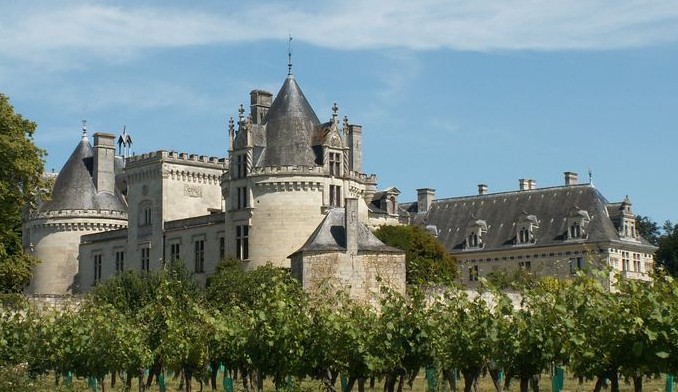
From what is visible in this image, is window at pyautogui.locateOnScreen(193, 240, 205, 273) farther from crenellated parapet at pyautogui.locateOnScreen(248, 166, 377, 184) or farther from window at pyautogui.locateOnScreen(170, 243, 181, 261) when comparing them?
crenellated parapet at pyautogui.locateOnScreen(248, 166, 377, 184)

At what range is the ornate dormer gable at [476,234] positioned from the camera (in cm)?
7281

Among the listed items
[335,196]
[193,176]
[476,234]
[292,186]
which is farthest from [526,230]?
[292,186]

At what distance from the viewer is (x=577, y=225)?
6825 cm

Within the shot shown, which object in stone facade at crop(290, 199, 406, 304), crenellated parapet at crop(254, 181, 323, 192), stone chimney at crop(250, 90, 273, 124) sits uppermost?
stone chimney at crop(250, 90, 273, 124)

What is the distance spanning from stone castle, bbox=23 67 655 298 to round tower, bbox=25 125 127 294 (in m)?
0.07

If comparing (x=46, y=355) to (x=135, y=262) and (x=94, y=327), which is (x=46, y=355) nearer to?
(x=94, y=327)

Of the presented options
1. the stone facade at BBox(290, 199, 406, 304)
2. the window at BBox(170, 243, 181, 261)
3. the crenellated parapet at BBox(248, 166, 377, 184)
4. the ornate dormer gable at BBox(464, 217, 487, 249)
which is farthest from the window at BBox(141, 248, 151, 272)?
the ornate dormer gable at BBox(464, 217, 487, 249)

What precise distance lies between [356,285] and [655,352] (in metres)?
29.6

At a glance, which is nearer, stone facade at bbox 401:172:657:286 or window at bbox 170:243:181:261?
window at bbox 170:243:181:261

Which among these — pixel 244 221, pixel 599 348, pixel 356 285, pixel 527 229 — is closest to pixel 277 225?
pixel 244 221

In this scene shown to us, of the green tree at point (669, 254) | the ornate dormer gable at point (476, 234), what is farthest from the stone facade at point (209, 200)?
the green tree at point (669, 254)

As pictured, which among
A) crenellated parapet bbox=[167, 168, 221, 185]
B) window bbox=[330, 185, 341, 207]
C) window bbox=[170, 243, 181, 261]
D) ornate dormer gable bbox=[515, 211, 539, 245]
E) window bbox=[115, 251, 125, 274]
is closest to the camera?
window bbox=[330, 185, 341, 207]

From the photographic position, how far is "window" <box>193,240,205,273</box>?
6028 cm

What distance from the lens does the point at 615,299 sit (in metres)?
19.3
